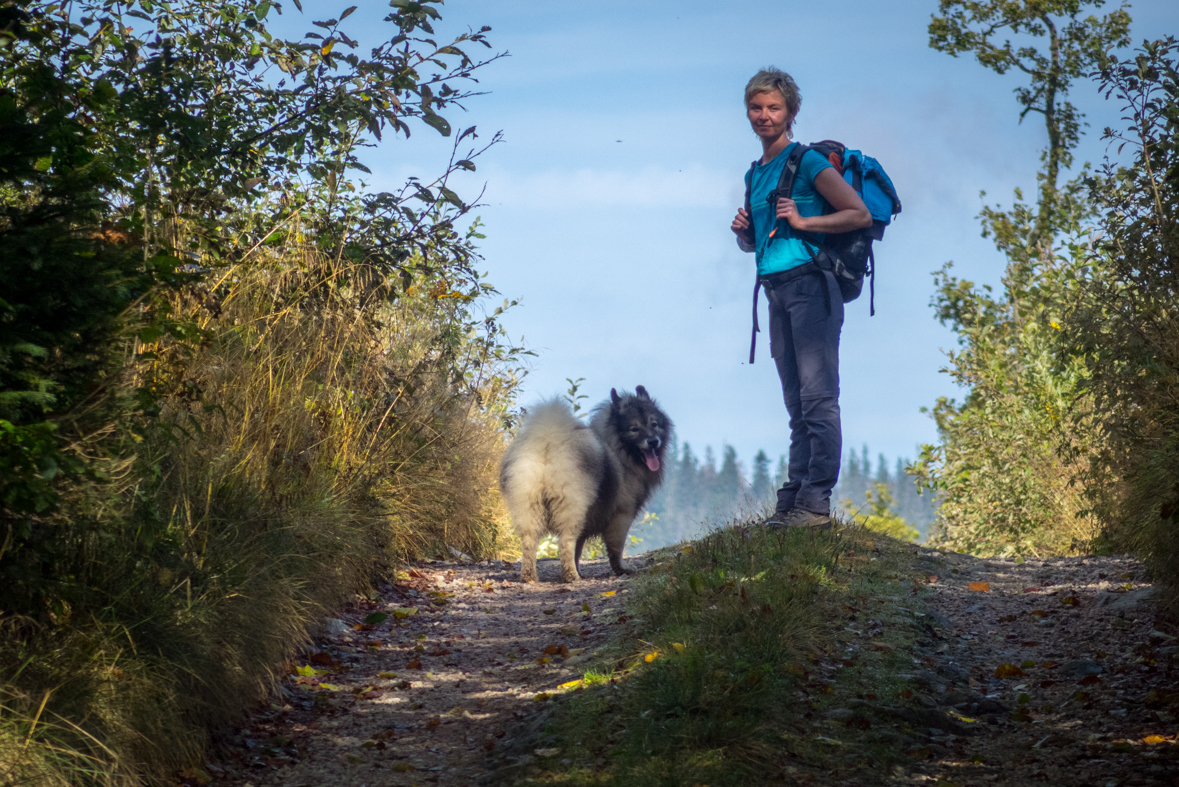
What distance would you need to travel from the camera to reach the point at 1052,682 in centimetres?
402

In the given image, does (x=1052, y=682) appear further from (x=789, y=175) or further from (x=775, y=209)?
(x=789, y=175)

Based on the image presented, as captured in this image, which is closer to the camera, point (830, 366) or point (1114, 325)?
point (1114, 325)

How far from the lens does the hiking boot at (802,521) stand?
6.28m

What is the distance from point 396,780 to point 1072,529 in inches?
264

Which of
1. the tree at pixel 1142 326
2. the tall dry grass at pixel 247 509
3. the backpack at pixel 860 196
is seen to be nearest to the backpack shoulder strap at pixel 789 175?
the backpack at pixel 860 196

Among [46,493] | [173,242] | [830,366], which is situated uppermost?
[173,242]

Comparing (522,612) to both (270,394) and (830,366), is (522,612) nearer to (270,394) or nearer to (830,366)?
(270,394)

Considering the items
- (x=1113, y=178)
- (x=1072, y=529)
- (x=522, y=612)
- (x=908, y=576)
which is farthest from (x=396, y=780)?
(x=1072, y=529)

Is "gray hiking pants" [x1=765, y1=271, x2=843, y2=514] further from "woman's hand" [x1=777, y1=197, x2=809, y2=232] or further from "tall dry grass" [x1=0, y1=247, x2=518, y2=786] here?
"tall dry grass" [x1=0, y1=247, x2=518, y2=786]

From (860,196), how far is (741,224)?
0.82m

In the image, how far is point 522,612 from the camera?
614 centimetres

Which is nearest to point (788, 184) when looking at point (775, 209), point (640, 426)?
point (775, 209)

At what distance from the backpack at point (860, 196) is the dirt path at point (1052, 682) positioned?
6.89 feet

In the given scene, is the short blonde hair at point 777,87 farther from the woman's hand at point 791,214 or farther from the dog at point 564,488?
the dog at point 564,488
